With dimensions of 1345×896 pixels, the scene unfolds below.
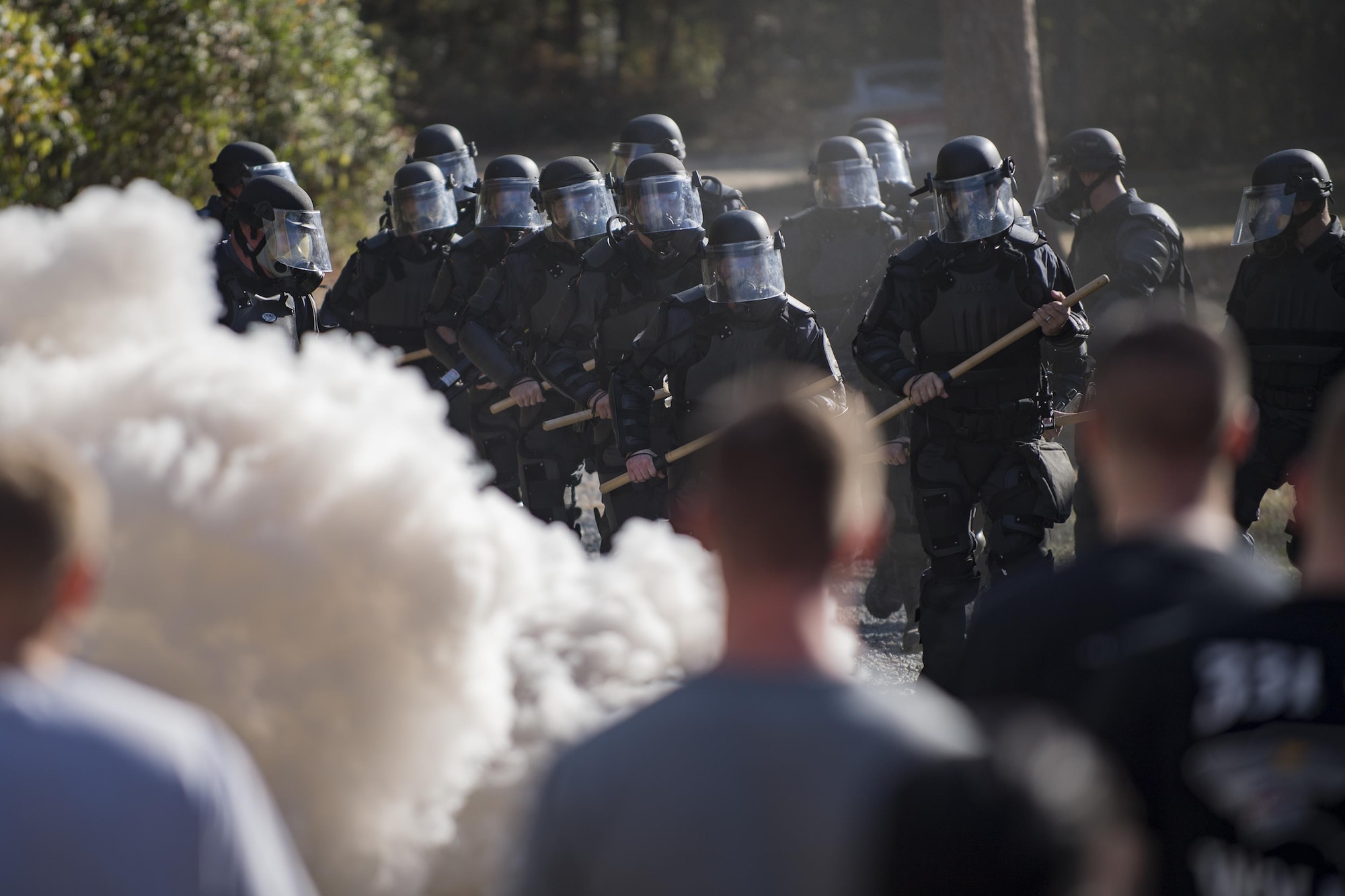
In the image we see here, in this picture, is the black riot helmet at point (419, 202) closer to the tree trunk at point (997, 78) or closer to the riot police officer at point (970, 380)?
the riot police officer at point (970, 380)

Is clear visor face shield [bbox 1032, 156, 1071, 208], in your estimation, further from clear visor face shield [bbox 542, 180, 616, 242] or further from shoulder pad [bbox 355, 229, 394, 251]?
shoulder pad [bbox 355, 229, 394, 251]

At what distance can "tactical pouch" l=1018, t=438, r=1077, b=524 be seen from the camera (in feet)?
19.3

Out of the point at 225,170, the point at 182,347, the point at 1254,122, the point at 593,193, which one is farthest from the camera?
the point at 1254,122

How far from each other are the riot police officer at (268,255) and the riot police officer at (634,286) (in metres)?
1.21

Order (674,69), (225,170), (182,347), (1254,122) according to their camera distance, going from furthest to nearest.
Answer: (674,69) → (1254,122) → (225,170) → (182,347)

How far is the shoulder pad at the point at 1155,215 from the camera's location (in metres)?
7.14

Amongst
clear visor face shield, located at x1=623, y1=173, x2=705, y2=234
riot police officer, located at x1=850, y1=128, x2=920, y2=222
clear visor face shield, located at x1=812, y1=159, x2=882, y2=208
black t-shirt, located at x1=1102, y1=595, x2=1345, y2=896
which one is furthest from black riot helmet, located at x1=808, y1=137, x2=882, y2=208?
black t-shirt, located at x1=1102, y1=595, x2=1345, y2=896

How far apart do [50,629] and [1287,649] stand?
1.59 m

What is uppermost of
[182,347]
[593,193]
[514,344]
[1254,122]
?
[182,347]

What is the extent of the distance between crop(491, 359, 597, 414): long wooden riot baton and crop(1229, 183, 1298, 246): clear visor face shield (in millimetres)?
3051

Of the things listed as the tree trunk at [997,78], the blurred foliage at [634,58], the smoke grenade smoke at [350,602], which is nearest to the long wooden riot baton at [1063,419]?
the smoke grenade smoke at [350,602]

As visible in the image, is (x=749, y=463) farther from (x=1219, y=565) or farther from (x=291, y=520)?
(x=291, y=520)

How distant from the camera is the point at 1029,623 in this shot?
227 centimetres

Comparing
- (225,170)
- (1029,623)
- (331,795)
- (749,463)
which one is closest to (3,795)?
(749,463)
